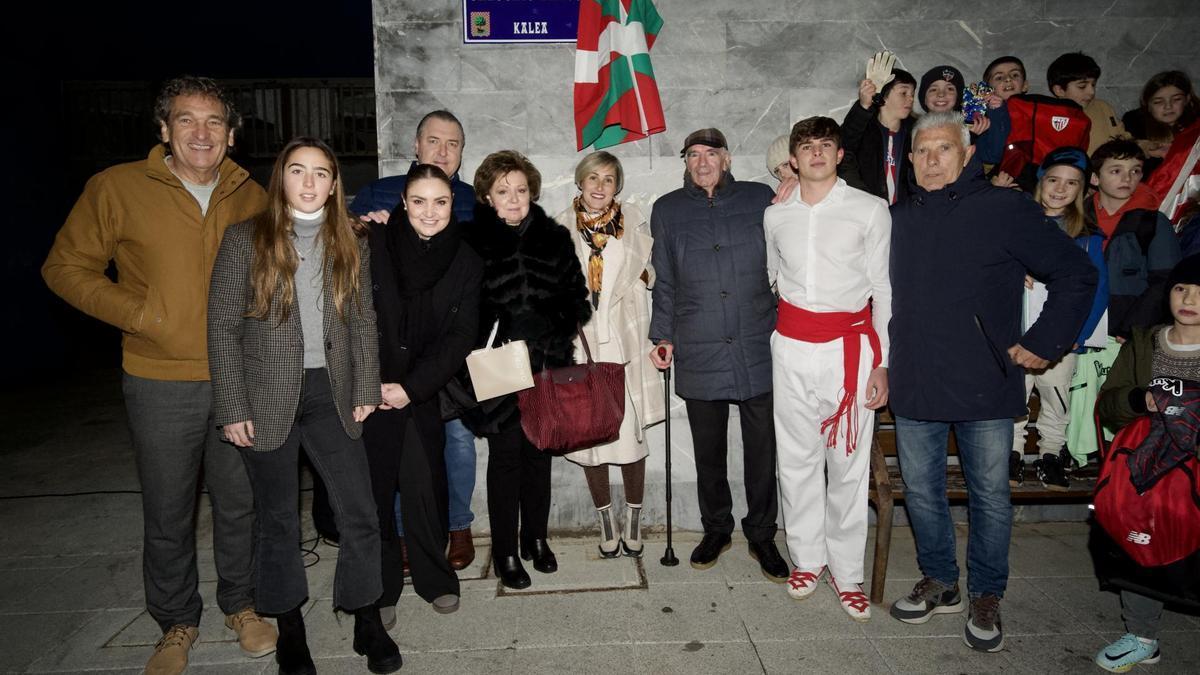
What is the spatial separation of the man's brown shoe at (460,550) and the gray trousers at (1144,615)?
3113mm

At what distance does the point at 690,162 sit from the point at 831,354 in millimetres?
1255

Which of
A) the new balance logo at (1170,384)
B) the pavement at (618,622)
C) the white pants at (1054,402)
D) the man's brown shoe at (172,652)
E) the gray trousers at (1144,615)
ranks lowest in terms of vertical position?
the pavement at (618,622)

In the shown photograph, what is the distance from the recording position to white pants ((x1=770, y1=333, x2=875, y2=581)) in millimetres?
3258

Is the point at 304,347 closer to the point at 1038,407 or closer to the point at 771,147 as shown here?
the point at 771,147

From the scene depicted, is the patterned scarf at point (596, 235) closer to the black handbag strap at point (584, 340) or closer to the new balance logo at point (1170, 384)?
the black handbag strap at point (584, 340)

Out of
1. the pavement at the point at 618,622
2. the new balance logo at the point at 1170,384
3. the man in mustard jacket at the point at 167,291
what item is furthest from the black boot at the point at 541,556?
the new balance logo at the point at 1170,384

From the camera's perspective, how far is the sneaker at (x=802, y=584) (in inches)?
134

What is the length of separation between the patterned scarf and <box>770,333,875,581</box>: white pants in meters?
0.96

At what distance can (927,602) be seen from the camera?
320 cm

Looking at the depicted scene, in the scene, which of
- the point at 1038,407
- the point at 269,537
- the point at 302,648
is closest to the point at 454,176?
the point at 269,537

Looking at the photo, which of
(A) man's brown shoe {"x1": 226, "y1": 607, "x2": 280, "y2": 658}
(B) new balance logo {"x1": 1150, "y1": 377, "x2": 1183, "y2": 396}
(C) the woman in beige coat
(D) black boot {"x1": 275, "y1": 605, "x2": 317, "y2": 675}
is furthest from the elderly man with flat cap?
(A) man's brown shoe {"x1": 226, "y1": 607, "x2": 280, "y2": 658}

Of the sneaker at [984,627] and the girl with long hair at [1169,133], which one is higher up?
the girl with long hair at [1169,133]

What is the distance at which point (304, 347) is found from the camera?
8.90 feet

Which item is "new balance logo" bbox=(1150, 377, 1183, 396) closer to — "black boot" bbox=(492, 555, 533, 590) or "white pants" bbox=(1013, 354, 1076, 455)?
"white pants" bbox=(1013, 354, 1076, 455)
